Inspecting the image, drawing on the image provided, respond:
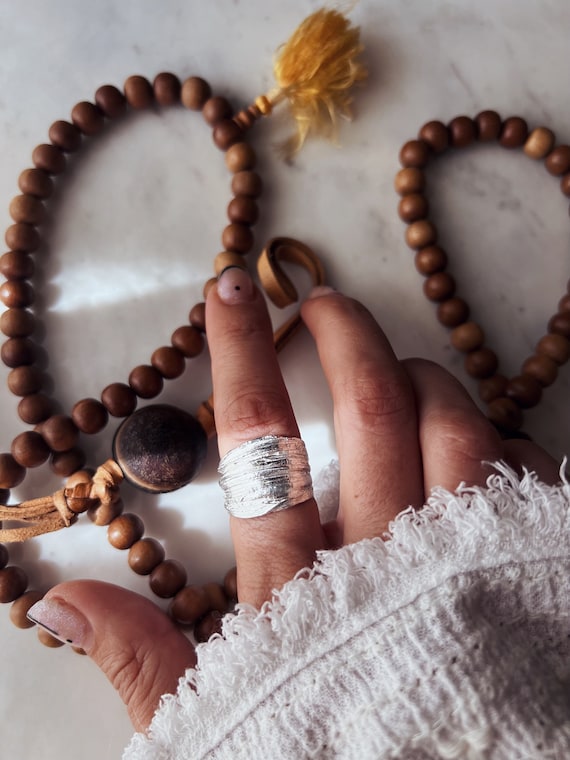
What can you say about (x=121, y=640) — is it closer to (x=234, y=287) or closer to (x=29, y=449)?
(x=29, y=449)

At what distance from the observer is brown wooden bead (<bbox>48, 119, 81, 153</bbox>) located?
805mm

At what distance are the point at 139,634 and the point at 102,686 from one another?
163 mm

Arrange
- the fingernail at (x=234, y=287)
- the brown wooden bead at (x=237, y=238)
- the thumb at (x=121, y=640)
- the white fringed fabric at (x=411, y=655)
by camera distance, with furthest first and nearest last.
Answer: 1. the brown wooden bead at (x=237, y=238)
2. the fingernail at (x=234, y=287)
3. the thumb at (x=121, y=640)
4. the white fringed fabric at (x=411, y=655)

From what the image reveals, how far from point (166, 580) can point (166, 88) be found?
593mm

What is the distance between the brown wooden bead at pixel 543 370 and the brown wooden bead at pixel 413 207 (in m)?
0.22

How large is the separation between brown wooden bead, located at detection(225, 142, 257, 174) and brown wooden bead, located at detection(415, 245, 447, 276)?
24cm

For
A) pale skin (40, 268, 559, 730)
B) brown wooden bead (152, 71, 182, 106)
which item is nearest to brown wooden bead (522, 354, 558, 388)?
pale skin (40, 268, 559, 730)

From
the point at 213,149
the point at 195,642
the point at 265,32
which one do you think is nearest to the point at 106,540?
the point at 195,642

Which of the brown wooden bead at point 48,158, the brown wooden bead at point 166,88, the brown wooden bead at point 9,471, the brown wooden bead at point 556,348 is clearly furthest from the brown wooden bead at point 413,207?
the brown wooden bead at point 9,471

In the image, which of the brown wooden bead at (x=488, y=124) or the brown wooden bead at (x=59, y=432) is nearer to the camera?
the brown wooden bead at (x=59, y=432)

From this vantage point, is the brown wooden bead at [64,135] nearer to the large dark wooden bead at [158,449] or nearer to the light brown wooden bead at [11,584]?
the large dark wooden bead at [158,449]

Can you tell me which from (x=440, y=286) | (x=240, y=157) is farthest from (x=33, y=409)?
(x=440, y=286)

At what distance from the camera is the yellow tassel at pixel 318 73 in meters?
0.82

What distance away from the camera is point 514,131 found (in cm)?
82
